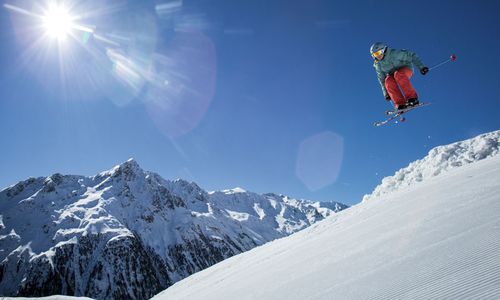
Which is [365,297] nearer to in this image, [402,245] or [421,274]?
[421,274]

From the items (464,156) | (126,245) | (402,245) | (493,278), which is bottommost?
(493,278)

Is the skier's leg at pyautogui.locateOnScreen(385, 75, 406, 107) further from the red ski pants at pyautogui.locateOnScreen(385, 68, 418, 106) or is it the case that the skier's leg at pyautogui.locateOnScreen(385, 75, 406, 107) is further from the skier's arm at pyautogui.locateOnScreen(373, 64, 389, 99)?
the skier's arm at pyautogui.locateOnScreen(373, 64, 389, 99)

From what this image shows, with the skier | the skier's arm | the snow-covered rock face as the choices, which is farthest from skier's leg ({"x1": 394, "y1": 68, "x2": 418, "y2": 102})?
the snow-covered rock face

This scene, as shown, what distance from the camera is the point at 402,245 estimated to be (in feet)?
18.0

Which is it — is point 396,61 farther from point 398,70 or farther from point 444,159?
point 444,159

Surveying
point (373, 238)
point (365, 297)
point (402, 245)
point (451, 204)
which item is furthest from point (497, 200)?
point (365, 297)

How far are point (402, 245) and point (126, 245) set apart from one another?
212141 mm

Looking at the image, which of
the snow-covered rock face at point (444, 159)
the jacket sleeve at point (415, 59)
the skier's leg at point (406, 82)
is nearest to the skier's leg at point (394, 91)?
the skier's leg at point (406, 82)

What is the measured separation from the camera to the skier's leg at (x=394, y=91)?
472 inches

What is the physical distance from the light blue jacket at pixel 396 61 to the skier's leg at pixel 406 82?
10.0 inches

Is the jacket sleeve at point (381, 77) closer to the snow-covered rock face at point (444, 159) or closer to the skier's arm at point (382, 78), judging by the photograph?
the skier's arm at point (382, 78)

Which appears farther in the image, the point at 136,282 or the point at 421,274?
the point at 136,282

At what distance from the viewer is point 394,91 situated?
39.3 feet

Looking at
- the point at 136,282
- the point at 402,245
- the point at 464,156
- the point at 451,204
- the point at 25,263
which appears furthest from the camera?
the point at 136,282
